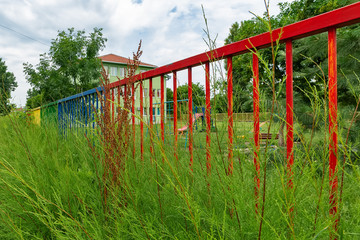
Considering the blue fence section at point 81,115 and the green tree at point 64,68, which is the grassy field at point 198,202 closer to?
the blue fence section at point 81,115

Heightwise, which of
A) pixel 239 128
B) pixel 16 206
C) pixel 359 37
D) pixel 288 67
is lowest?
pixel 16 206

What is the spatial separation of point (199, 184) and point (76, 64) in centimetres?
2097

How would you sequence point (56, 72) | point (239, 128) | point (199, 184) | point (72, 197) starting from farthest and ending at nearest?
point (56, 72)
point (72, 197)
point (199, 184)
point (239, 128)

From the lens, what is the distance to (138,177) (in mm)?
1667

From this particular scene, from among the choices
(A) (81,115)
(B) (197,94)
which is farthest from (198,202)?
(A) (81,115)

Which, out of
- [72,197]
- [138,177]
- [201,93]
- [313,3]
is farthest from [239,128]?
[313,3]

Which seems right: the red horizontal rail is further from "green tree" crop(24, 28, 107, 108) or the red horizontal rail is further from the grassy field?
"green tree" crop(24, 28, 107, 108)

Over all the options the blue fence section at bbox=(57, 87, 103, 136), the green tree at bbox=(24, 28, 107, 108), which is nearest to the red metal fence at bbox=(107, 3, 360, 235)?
the blue fence section at bbox=(57, 87, 103, 136)

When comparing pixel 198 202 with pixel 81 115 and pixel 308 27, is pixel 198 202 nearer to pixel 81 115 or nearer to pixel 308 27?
pixel 308 27

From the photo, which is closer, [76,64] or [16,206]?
[16,206]

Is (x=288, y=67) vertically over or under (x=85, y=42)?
under

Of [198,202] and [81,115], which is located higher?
[81,115]

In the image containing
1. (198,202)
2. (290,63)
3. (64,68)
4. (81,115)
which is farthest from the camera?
(64,68)

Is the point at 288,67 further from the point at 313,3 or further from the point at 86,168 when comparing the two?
the point at 313,3
